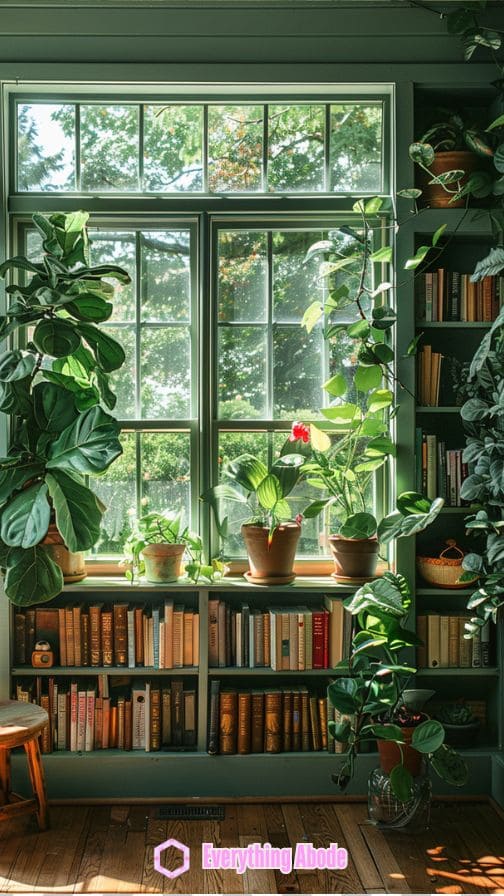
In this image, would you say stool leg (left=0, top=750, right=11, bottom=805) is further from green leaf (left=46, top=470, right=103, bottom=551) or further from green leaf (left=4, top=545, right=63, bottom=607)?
green leaf (left=46, top=470, right=103, bottom=551)

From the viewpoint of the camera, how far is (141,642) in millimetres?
3566

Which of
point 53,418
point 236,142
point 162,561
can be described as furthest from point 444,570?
point 236,142

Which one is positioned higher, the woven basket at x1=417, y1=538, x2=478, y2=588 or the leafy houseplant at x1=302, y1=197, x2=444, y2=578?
the leafy houseplant at x1=302, y1=197, x2=444, y2=578

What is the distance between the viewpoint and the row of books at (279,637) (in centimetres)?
354

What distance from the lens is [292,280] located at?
12.4ft

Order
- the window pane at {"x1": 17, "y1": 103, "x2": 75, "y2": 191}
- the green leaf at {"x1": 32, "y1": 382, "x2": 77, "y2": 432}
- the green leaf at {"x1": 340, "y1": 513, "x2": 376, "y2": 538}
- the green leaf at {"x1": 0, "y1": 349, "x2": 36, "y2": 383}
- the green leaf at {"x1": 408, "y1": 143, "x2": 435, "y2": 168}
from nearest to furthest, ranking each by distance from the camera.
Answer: the green leaf at {"x1": 0, "y1": 349, "x2": 36, "y2": 383} → the green leaf at {"x1": 32, "y1": 382, "x2": 77, "y2": 432} → the green leaf at {"x1": 408, "y1": 143, "x2": 435, "y2": 168} → the green leaf at {"x1": 340, "y1": 513, "x2": 376, "y2": 538} → the window pane at {"x1": 17, "y1": 103, "x2": 75, "y2": 191}

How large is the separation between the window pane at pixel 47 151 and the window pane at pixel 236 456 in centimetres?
137

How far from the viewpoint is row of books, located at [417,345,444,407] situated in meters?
3.61

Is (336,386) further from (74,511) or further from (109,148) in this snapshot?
(109,148)

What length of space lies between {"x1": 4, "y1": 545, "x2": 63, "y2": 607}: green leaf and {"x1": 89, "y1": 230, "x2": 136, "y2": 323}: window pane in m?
1.19

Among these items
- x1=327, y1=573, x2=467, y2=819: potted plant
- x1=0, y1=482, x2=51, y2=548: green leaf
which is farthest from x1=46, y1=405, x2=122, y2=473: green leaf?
x1=327, y1=573, x2=467, y2=819: potted plant

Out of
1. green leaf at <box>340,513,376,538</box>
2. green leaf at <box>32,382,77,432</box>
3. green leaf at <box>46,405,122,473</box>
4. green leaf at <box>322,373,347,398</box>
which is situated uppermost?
green leaf at <box>322,373,347,398</box>

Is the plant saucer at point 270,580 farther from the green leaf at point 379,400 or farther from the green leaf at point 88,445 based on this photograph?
the green leaf at point 88,445

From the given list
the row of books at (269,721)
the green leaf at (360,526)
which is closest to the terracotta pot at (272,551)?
the green leaf at (360,526)
